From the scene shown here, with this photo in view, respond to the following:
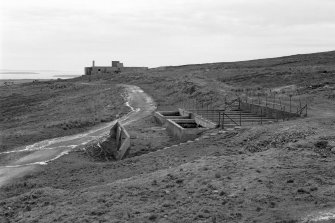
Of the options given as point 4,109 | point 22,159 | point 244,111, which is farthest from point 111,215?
point 4,109

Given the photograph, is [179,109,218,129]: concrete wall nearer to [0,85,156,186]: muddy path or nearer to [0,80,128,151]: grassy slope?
[0,85,156,186]: muddy path

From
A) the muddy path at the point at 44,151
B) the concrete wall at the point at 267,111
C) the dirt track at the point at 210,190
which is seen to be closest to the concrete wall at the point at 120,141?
the muddy path at the point at 44,151

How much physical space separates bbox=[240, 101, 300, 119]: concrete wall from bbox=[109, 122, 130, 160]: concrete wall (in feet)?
31.6

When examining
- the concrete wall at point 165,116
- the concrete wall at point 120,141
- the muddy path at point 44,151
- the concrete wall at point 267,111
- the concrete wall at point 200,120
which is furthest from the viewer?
the concrete wall at point 165,116

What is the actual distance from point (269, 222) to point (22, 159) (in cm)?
1734

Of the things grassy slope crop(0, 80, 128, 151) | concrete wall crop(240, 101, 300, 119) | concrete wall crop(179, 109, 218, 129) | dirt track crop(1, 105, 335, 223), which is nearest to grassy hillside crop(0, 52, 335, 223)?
dirt track crop(1, 105, 335, 223)

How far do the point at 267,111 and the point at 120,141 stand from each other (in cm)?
1036

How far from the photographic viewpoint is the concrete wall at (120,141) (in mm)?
23727

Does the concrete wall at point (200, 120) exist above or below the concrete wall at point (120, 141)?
above

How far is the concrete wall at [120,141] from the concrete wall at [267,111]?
964 cm

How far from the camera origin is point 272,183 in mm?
12641

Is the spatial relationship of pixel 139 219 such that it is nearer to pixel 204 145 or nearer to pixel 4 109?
pixel 204 145

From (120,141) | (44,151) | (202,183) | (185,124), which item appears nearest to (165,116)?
(185,124)

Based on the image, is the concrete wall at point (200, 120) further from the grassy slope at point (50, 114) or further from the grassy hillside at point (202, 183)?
the grassy slope at point (50, 114)
